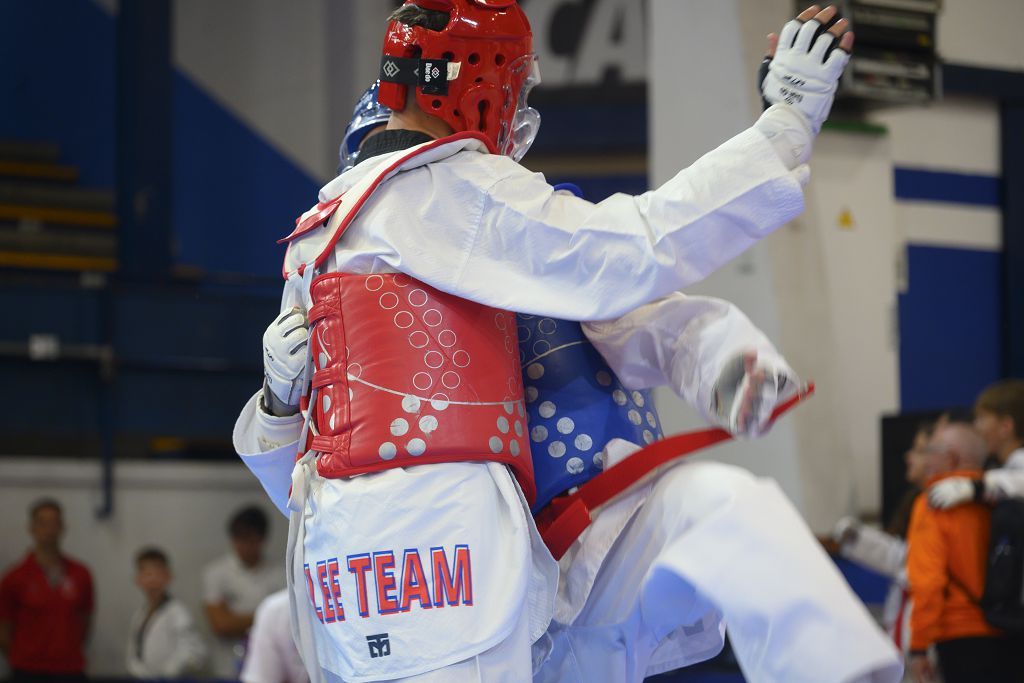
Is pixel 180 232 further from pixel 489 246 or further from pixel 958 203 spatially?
pixel 489 246

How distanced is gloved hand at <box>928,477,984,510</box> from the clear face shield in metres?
2.82

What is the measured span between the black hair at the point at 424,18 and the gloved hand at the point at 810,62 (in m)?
0.69

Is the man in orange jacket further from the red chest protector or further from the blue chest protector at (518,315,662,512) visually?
the red chest protector

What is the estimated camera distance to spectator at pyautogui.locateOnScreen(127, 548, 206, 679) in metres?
7.48

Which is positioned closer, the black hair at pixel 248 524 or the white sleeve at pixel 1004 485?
the white sleeve at pixel 1004 485

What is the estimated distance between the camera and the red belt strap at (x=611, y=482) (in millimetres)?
2559

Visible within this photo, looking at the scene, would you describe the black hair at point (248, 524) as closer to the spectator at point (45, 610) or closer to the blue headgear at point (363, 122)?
the spectator at point (45, 610)

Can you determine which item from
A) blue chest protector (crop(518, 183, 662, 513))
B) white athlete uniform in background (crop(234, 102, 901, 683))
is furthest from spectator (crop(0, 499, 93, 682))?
blue chest protector (crop(518, 183, 662, 513))

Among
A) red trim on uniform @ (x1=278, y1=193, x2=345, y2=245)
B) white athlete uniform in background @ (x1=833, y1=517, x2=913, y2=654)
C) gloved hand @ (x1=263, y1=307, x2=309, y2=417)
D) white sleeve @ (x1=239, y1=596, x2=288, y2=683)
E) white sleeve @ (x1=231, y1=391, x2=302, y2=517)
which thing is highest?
red trim on uniform @ (x1=278, y1=193, x2=345, y2=245)

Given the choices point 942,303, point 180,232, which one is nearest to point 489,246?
point 942,303

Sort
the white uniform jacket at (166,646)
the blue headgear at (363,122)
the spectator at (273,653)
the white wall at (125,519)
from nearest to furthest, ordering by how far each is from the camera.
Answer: the blue headgear at (363,122) → the spectator at (273,653) → the white uniform jacket at (166,646) → the white wall at (125,519)

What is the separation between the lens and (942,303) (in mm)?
7793

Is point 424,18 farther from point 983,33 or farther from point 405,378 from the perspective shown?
point 983,33

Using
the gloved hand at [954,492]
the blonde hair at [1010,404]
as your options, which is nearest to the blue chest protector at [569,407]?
the gloved hand at [954,492]
